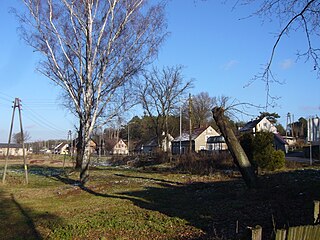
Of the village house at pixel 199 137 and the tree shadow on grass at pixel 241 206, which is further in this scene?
the village house at pixel 199 137

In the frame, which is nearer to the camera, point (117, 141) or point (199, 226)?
point (199, 226)

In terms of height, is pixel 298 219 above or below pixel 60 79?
below

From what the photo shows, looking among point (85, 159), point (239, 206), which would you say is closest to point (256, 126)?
point (85, 159)

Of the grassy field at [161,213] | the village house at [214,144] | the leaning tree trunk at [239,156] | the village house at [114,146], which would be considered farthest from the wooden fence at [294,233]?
the village house at [114,146]

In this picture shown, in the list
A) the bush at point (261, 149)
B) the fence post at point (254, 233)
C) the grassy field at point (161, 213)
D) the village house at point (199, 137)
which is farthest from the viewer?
the village house at point (199, 137)

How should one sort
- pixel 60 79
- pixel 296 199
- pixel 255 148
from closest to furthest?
pixel 296 199, pixel 255 148, pixel 60 79

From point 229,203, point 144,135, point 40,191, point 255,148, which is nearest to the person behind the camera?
point 229,203

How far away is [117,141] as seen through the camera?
349ft

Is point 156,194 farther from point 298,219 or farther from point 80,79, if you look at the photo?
point 80,79

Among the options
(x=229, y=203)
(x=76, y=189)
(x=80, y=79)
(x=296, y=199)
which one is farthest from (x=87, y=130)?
(x=296, y=199)

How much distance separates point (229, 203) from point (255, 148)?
10349 mm

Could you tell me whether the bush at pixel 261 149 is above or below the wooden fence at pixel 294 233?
above

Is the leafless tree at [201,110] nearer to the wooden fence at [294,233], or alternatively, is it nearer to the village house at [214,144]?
the village house at [214,144]

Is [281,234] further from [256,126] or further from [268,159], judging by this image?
[256,126]
